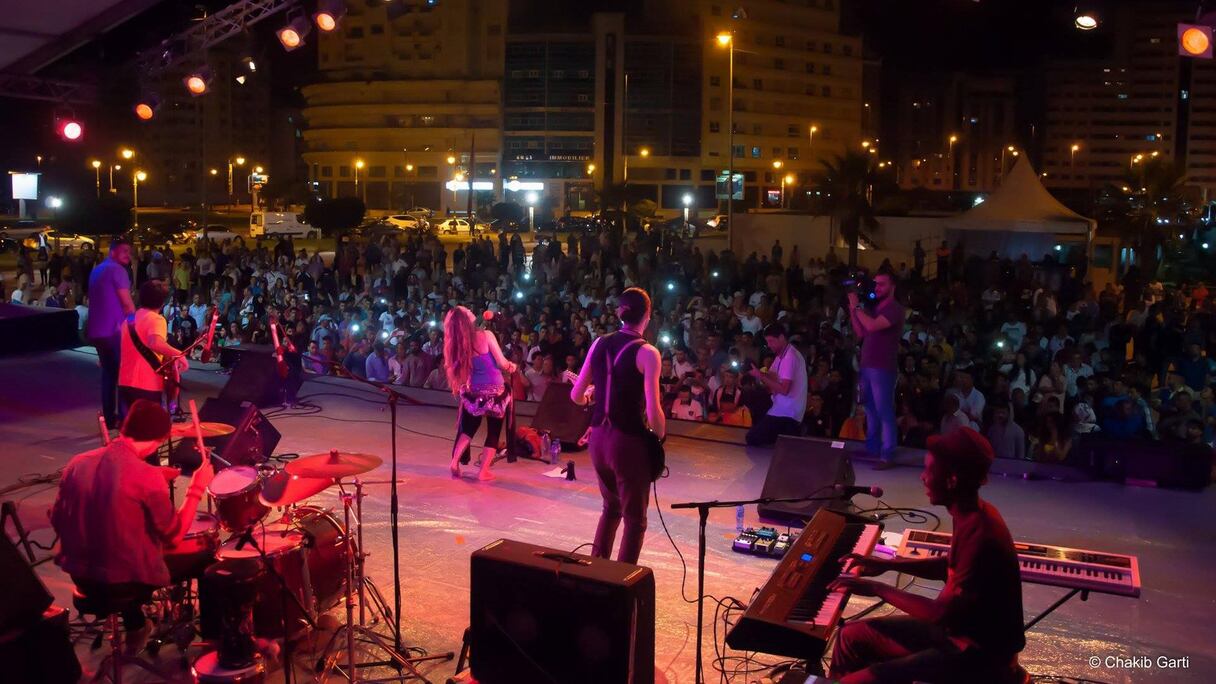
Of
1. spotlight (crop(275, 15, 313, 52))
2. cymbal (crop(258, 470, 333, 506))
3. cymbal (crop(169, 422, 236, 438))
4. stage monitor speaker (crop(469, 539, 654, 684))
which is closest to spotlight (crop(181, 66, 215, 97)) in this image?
spotlight (crop(275, 15, 313, 52))

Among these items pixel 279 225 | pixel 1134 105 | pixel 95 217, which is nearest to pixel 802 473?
pixel 95 217

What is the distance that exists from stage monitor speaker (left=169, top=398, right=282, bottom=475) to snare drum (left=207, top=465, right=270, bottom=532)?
1.38 m

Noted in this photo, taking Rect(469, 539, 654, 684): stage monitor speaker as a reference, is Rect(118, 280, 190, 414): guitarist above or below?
above

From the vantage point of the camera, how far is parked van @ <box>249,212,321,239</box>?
39062mm

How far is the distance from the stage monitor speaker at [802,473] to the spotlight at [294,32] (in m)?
8.35

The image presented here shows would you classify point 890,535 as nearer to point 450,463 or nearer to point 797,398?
point 797,398

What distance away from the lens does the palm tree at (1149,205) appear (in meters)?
31.1

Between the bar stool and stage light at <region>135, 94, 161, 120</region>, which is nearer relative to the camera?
the bar stool

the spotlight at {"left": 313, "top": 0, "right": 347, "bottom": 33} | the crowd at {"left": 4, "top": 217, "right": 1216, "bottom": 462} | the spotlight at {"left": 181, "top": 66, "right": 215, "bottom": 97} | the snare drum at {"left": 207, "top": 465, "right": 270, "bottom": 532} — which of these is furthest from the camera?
the spotlight at {"left": 181, "top": 66, "right": 215, "bottom": 97}

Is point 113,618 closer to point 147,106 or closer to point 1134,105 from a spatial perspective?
point 147,106

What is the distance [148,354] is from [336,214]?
31835mm

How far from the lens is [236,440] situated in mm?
6168

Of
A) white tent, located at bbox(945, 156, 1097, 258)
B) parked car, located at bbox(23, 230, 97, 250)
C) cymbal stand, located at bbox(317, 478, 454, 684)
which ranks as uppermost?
white tent, located at bbox(945, 156, 1097, 258)

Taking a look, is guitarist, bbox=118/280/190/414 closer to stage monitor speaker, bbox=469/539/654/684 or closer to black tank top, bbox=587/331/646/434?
black tank top, bbox=587/331/646/434
